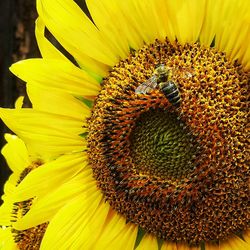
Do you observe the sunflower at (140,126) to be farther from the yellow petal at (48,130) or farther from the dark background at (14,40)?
the dark background at (14,40)

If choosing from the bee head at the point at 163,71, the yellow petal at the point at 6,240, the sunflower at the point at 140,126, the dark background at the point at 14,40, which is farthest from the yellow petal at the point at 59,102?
the dark background at the point at 14,40

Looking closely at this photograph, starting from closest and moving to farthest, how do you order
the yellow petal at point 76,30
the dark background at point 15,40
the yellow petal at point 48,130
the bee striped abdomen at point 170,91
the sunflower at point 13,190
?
the bee striped abdomen at point 170,91
the yellow petal at point 76,30
the yellow petal at point 48,130
the sunflower at point 13,190
the dark background at point 15,40

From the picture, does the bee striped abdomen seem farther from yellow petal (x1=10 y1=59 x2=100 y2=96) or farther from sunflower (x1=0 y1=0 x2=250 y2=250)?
yellow petal (x1=10 y1=59 x2=100 y2=96)

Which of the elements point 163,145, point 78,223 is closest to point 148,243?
point 78,223

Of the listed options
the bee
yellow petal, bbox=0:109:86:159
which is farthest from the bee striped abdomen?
yellow petal, bbox=0:109:86:159

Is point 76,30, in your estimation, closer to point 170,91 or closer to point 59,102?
point 59,102

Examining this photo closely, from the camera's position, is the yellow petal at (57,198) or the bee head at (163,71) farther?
the yellow petal at (57,198)

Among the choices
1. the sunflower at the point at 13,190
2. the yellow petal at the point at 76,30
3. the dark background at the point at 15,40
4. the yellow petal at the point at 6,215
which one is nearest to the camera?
the yellow petal at the point at 76,30
